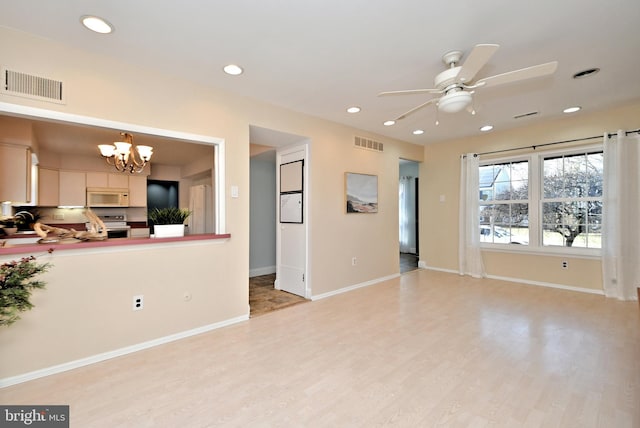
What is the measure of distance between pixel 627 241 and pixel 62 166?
9074 millimetres

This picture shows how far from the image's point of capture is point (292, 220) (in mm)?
4234

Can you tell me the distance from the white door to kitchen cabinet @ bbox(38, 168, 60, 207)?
425 centimetres

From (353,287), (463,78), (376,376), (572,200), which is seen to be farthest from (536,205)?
(376,376)

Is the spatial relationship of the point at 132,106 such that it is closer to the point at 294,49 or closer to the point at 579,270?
the point at 294,49

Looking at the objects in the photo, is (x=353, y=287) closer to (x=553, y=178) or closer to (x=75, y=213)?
(x=553, y=178)

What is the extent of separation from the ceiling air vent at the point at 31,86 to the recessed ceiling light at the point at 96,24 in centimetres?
54

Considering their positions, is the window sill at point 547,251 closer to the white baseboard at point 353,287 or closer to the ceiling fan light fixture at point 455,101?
the white baseboard at point 353,287

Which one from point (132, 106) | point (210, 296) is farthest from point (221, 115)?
point (210, 296)

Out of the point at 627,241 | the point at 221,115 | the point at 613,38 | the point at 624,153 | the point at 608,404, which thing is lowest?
the point at 608,404

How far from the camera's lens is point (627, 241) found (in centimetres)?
372

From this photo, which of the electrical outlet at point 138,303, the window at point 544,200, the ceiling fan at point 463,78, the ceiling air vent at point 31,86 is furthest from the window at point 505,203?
the ceiling air vent at point 31,86

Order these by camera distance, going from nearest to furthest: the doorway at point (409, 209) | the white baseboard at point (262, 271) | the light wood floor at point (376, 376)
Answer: the light wood floor at point (376, 376)
the white baseboard at point (262, 271)
the doorway at point (409, 209)

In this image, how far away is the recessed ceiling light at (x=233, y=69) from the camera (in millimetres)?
2586

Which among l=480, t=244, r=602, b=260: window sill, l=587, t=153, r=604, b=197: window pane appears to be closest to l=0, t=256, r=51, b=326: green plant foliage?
l=480, t=244, r=602, b=260: window sill
